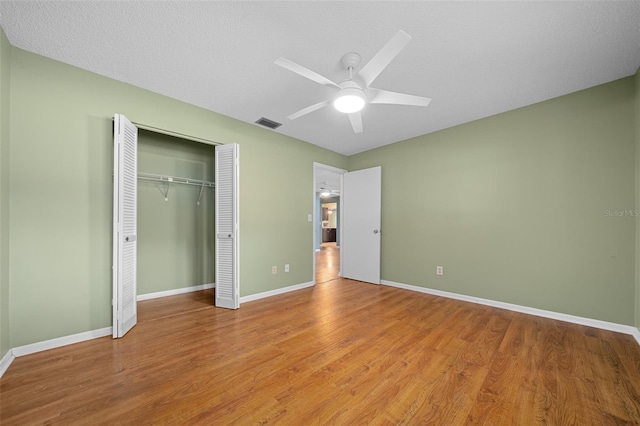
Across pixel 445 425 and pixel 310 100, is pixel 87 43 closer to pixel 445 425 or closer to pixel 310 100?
pixel 310 100

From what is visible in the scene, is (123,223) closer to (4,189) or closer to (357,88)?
(4,189)

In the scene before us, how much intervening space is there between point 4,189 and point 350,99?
279 cm

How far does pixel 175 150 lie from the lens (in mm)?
3713

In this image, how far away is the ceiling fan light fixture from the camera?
192 centimetres

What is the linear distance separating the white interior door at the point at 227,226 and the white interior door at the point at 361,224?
2319 millimetres

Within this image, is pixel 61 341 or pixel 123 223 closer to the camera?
pixel 61 341

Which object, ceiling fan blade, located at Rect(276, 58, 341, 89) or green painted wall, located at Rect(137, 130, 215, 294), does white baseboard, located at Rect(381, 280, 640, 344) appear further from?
green painted wall, located at Rect(137, 130, 215, 294)

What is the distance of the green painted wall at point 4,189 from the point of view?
1787mm

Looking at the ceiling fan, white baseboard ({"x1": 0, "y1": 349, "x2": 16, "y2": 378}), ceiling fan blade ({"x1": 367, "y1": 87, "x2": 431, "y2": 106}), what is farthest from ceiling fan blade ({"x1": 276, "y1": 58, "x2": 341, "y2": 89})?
white baseboard ({"x1": 0, "y1": 349, "x2": 16, "y2": 378})

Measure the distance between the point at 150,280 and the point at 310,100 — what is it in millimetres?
3351

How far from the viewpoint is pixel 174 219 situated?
3.73 m

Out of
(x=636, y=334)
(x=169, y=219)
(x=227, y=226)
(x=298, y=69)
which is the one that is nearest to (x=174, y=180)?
(x=169, y=219)

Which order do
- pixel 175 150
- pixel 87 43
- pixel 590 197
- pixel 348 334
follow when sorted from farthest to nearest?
pixel 175 150, pixel 590 197, pixel 348 334, pixel 87 43

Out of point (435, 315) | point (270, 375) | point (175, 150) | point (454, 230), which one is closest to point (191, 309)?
point (270, 375)
